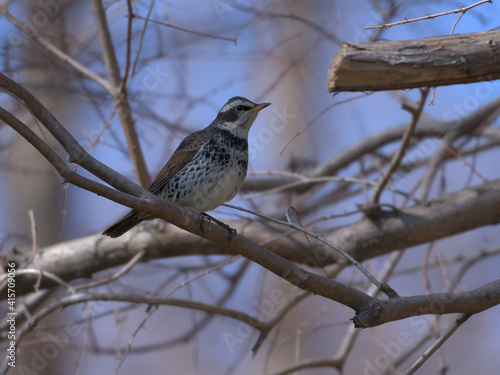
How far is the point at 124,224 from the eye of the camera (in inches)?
150

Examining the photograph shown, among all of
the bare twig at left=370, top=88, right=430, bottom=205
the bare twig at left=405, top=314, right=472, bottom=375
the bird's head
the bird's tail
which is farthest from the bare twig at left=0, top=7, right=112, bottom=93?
the bare twig at left=405, top=314, right=472, bottom=375

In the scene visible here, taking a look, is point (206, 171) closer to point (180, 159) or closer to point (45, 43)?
point (180, 159)

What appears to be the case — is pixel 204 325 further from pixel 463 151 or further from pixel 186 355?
pixel 186 355

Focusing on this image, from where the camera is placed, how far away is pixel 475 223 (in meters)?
4.21

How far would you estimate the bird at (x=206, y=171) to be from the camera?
386 cm

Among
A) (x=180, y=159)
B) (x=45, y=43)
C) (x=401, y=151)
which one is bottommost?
(x=180, y=159)

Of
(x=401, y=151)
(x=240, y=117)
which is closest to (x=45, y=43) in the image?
(x=240, y=117)

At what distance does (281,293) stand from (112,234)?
10.9 ft

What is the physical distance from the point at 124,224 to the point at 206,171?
0.67 m

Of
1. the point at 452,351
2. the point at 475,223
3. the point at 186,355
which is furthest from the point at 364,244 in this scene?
the point at 186,355

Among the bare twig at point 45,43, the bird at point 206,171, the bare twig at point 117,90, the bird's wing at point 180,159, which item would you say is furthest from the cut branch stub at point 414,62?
the bare twig at point 45,43

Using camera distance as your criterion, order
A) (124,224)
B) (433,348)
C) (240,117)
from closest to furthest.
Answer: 1. (433,348)
2. (124,224)
3. (240,117)

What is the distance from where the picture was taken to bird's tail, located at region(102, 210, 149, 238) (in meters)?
3.74

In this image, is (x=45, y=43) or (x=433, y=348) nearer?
(x=433, y=348)
